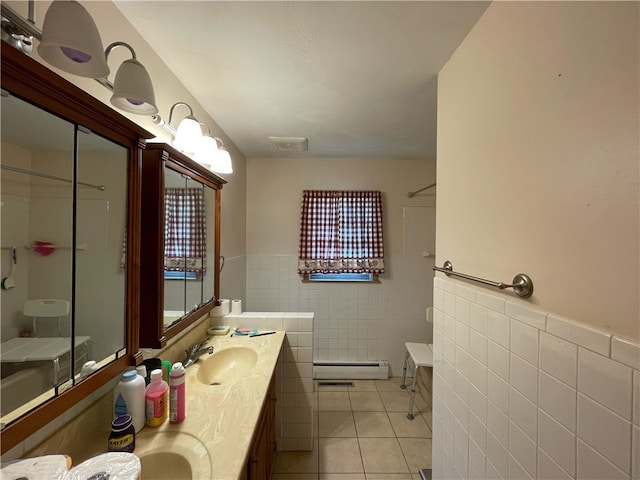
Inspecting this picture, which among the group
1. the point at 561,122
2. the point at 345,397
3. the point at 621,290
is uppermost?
the point at 561,122

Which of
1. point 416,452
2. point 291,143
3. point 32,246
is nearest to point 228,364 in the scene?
point 32,246

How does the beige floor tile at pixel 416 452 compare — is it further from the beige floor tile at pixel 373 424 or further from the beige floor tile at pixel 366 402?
the beige floor tile at pixel 366 402

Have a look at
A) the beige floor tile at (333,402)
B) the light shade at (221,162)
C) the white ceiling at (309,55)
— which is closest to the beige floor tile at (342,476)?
the beige floor tile at (333,402)

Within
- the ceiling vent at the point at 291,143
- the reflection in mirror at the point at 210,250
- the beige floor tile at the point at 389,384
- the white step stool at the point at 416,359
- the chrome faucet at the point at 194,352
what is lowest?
the beige floor tile at the point at 389,384

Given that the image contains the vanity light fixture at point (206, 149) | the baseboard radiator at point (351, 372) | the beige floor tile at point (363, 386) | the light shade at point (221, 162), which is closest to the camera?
the vanity light fixture at point (206, 149)

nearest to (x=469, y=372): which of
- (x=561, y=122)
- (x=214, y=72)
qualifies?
(x=561, y=122)

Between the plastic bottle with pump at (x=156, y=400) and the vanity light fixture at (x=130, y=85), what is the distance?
882 mm

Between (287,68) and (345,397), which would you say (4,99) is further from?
(345,397)

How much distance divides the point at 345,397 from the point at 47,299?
2350 mm

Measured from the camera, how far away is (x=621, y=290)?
538mm

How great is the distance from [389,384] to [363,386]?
275 mm

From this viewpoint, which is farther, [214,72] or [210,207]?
[210,207]

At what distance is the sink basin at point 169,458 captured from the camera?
743 millimetres

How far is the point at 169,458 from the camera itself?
2.51 feet
